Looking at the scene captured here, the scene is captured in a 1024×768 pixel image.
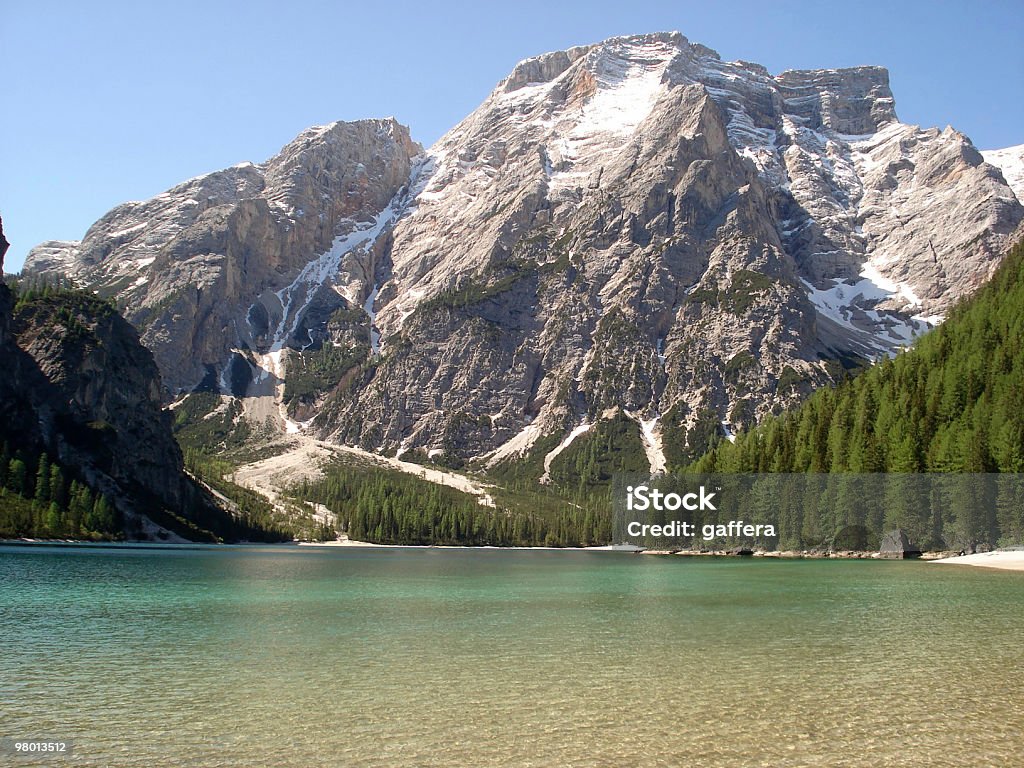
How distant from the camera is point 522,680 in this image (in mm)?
22688

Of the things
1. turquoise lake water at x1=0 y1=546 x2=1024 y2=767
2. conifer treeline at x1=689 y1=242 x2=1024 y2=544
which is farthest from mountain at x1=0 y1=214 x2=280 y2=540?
conifer treeline at x1=689 y1=242 x2=1024 y2=544

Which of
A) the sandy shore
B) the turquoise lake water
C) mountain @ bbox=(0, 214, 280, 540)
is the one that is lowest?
the sandy shore

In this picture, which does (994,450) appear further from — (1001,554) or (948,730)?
(948,730)

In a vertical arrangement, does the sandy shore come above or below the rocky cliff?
below

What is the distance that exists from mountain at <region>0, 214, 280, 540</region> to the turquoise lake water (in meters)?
84.9

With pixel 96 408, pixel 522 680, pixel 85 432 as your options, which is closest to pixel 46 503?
pixel 85 432

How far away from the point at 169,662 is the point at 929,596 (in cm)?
3688

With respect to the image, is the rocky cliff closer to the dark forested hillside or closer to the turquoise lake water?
the dark forested hillside

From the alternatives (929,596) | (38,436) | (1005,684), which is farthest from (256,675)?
(38,436)

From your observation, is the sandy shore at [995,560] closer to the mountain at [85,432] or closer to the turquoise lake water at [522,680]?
the turquoise lake water at [522,680]

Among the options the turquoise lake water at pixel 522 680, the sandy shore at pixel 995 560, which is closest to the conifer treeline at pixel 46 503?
the turquoise lake water at pixel 522 680

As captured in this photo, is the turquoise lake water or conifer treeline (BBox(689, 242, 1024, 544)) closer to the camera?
the turquoise lake water

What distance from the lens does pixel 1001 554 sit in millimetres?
73375

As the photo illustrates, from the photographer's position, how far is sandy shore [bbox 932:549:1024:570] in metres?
66.9
